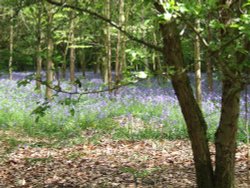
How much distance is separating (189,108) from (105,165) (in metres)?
2.50

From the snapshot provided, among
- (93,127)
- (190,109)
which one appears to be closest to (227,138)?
(190,109)

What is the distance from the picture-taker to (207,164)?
13.5ft

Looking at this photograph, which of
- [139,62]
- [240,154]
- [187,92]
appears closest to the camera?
[139,62]

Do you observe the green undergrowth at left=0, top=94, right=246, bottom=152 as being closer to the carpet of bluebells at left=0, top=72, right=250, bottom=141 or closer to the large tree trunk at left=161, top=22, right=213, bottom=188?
the carpet of bluebells at left=0, top=72, right=250, bottom=141

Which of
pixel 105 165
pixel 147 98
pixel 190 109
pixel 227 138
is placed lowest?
pixel 105 165

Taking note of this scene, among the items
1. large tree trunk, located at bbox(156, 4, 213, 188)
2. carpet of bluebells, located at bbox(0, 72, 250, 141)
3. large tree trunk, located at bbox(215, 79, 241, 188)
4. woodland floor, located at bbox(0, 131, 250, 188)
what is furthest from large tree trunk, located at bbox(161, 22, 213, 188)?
carpet of bluebells, located at bbox(0, 72, 250, 141)

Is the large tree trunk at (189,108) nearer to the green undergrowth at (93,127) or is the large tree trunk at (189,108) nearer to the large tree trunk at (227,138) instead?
the large tree trunk at (227,138)

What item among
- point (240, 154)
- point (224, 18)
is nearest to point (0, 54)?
point (224, 18)

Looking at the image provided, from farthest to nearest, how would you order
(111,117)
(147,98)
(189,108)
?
(147,98)
(111,117)
(189,108)

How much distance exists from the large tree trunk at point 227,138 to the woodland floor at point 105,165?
0.88 meters

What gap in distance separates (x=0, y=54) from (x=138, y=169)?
277 centimetres

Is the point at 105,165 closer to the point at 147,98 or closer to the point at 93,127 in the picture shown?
the point at 93,127

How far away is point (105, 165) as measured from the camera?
611 centimetres

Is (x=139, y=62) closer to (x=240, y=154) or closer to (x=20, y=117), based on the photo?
(x=240, y=154)
